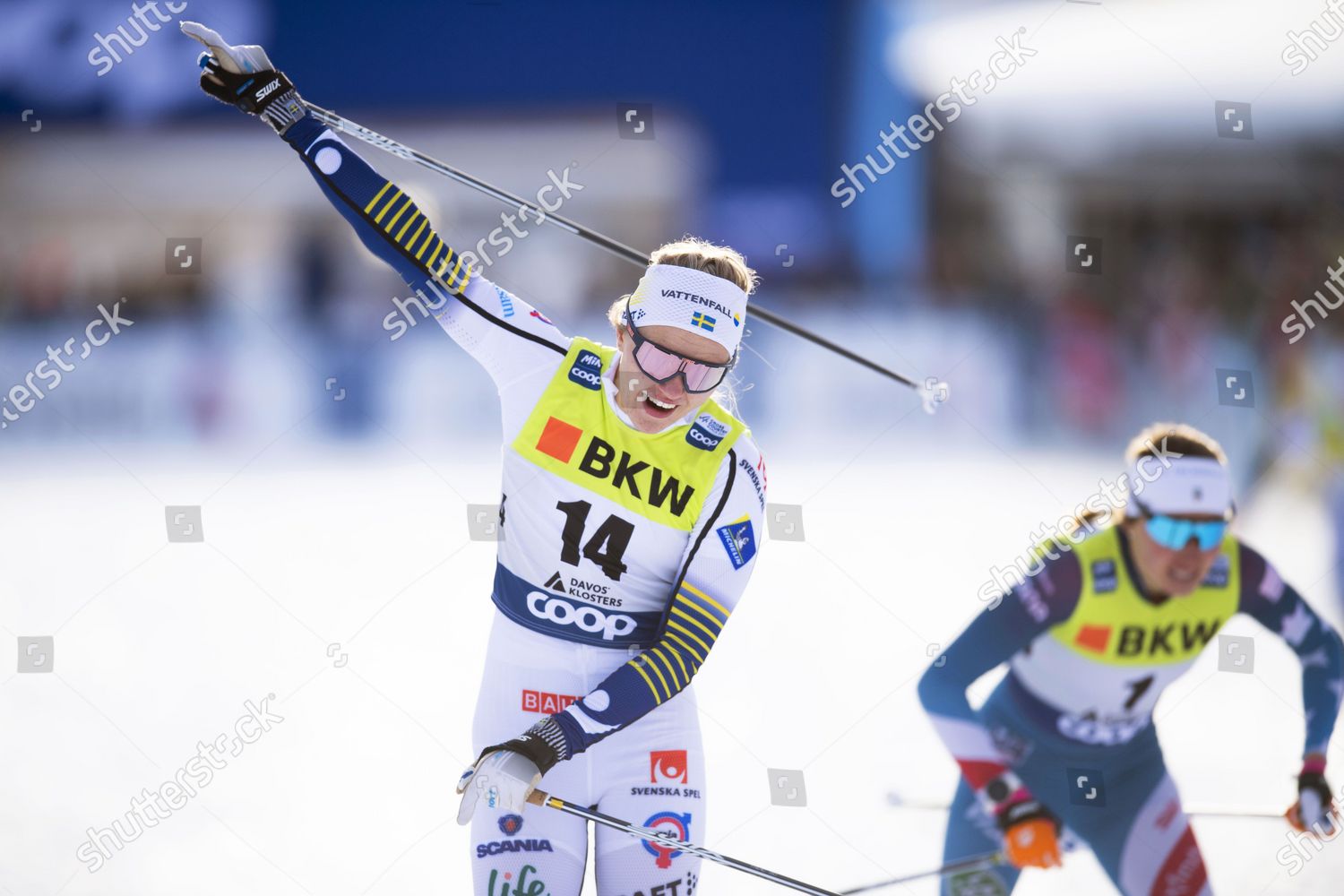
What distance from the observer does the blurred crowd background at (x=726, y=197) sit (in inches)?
650

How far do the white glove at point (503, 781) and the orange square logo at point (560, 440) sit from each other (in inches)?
30.3

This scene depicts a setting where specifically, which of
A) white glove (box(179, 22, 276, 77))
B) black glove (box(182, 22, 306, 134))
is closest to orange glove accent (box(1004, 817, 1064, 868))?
black glove (box(182, 22, 306, 134))

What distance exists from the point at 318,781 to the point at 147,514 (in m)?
7.60

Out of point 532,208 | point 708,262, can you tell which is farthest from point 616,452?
point 532,208

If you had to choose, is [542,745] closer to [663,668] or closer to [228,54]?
[663,668]

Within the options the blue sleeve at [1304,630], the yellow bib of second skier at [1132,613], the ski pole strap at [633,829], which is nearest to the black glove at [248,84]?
the ski pole strap at [633,829]

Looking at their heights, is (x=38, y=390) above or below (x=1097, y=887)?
above

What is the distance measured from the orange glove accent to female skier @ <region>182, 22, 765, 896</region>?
0.90m

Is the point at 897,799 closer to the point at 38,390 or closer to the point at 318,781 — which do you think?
the point at 318,781

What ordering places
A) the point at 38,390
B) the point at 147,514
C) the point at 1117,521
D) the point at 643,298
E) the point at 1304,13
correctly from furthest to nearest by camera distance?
the point at 1304,13
the point at 38,390
the point at 147,514
the point at 1117,521
the point at 643,298

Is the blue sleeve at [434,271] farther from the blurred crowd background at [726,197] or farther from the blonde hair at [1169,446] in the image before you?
the blurred crowd background at [726,197]

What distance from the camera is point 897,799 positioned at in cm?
490

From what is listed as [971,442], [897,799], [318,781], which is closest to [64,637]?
[318,781]

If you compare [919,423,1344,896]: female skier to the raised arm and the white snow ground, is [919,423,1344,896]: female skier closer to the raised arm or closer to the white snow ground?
the white snow ground
